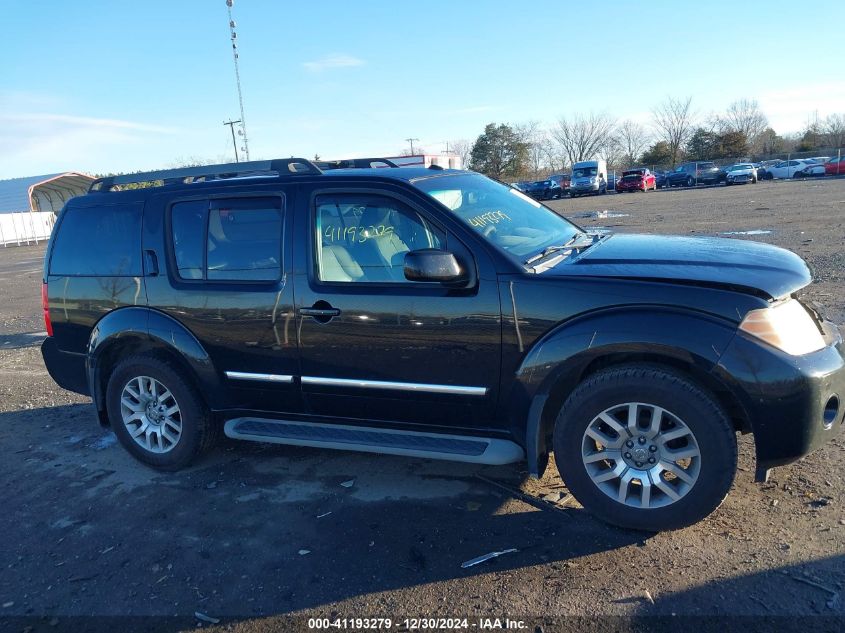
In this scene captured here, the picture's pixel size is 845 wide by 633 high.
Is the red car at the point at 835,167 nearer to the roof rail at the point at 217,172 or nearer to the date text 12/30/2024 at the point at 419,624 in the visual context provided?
the roof rail at the point at 217,172

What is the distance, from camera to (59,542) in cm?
376

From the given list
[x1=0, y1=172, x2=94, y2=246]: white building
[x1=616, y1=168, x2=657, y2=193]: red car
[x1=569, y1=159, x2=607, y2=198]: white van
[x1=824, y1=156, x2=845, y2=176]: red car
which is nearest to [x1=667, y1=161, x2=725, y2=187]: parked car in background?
[x1=616, y1=168, x2=657, y2=193]: red car

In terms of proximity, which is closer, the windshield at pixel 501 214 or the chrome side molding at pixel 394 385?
the chrome side molding at pixel 394 385

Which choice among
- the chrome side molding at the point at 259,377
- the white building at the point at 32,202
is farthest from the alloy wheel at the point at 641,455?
the white building at the point at 32,202

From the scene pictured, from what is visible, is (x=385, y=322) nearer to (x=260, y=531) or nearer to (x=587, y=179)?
(x=260, y=531)

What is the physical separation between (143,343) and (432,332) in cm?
229

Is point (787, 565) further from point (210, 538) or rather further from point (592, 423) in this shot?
point (210, 538)

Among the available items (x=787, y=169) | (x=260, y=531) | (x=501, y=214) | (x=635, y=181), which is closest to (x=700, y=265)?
(x=501, y=214)

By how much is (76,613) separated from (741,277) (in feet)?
12.1

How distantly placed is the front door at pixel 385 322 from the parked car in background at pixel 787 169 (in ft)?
171

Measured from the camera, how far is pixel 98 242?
186 inches

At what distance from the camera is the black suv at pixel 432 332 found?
10.3 feet

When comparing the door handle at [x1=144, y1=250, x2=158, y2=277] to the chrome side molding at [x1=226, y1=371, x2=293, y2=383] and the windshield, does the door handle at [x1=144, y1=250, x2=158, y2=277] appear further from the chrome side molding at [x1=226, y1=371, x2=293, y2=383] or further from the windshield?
the windshield

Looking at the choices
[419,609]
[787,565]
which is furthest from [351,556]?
[787,565]
